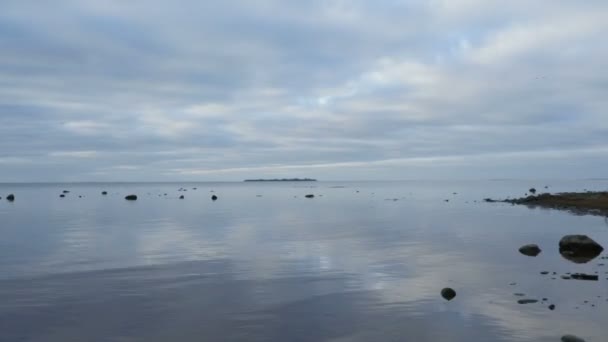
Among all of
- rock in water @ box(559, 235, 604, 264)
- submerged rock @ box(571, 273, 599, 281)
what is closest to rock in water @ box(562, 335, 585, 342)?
submerged rock @ box(571, 273, 599, 281)

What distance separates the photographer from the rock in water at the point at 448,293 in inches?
800

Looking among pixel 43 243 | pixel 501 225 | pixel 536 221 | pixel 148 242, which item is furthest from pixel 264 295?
pixel 536 221

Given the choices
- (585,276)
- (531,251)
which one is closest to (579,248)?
(531,251)

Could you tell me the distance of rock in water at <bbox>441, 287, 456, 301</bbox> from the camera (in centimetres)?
2031

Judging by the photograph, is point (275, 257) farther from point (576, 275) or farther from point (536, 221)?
point (536, 221)

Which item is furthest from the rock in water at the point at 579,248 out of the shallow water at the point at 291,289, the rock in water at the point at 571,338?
the rock in water at the point at 571,338

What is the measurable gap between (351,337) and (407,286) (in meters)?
7.79

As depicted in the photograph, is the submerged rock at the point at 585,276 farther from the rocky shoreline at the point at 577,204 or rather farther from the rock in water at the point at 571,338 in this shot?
the rocky shoreline at the point at 577,204

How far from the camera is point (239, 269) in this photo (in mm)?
27328

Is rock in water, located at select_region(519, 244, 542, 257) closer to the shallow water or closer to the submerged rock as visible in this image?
the shallow water

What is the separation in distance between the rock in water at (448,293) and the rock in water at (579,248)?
12.9 meters

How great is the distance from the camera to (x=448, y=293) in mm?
20516

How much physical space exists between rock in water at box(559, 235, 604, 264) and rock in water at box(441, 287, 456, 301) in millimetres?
12931

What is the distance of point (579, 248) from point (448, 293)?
1547 centimetres
